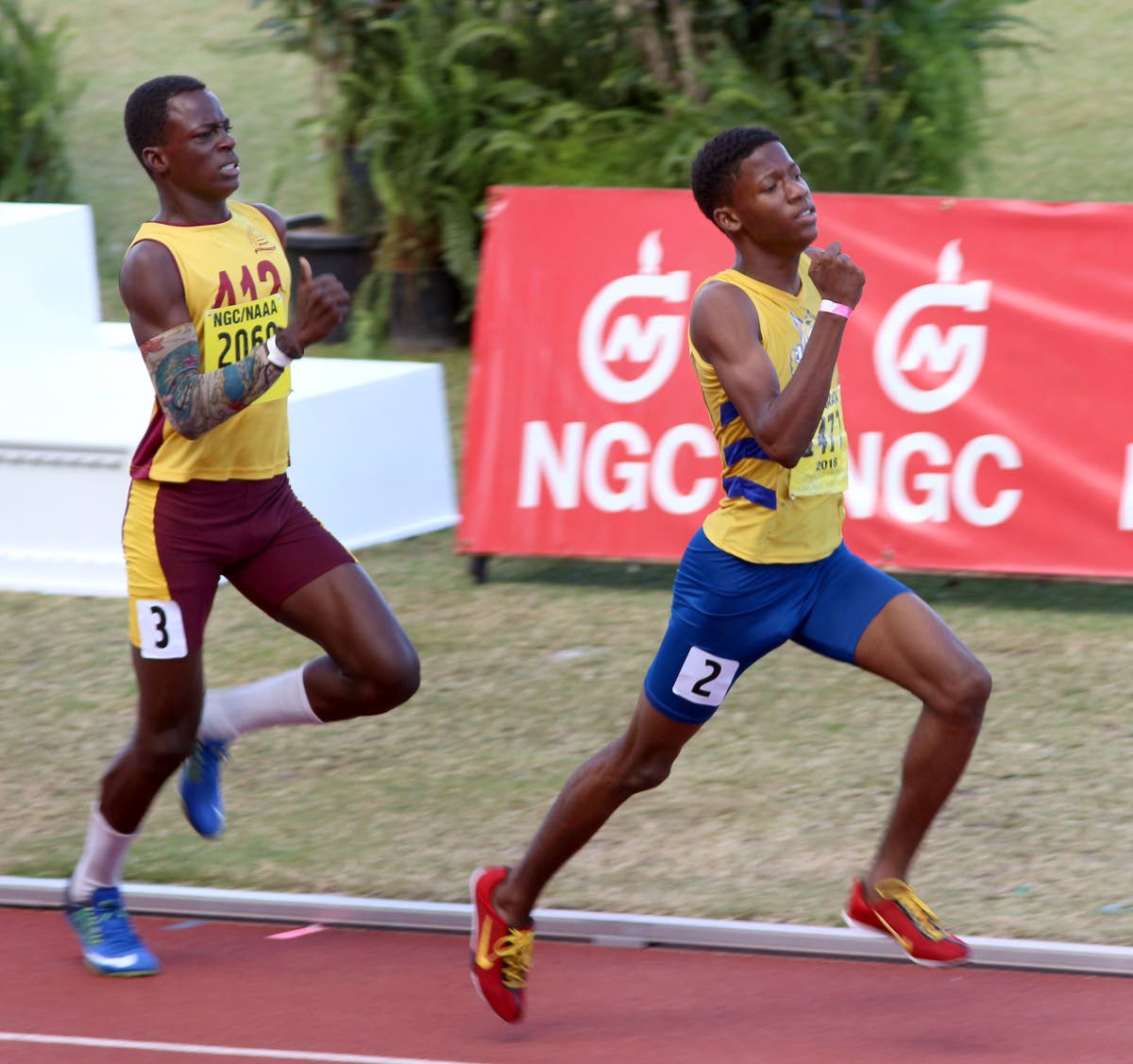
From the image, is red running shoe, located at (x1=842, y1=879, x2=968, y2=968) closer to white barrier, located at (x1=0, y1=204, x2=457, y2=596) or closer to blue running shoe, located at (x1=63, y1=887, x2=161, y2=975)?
blue running shoe, located at (x1=63, y1=887, x2=161, y2=975)

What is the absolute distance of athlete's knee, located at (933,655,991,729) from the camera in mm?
4668

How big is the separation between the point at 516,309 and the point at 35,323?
332 centimetres

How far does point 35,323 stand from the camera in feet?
35.2

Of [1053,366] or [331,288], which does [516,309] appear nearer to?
[1053,366]

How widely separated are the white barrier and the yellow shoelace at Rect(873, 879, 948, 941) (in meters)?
4.96

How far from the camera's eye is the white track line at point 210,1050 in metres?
4.72

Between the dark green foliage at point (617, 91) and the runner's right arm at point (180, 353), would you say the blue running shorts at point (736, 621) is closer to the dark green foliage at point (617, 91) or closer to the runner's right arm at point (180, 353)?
the runner's right arm at point (180, 353)

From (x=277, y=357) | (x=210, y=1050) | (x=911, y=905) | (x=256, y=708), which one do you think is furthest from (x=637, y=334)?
(x=210, y=1050)

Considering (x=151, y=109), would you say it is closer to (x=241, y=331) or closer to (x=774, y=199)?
(x=241, y=331)

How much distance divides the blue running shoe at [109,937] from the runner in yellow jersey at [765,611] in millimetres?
1030

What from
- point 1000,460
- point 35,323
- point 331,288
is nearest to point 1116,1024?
point 331,288

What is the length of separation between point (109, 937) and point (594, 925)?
132 centimetres

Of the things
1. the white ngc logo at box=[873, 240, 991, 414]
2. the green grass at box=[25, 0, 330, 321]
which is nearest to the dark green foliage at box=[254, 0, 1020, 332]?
the green grass at box=[25, 0, 330, 321]

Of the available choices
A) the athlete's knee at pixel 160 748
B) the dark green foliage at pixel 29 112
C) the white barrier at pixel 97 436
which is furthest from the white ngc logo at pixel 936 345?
the dark green foliage at pixel 29 112
